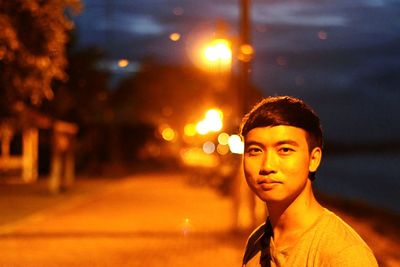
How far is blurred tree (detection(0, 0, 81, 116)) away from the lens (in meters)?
10.3

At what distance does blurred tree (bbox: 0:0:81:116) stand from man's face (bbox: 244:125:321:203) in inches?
310

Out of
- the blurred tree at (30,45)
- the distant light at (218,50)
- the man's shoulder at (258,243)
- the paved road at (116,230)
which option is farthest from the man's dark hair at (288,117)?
the distant light at (218,50)

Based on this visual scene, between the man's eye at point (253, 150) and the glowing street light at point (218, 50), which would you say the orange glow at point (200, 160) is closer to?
the glowing street light at point (218, 50)

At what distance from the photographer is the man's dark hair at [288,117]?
2760 millimetres

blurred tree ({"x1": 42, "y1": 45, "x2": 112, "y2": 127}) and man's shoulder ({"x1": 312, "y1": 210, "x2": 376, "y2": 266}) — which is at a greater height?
blurred tree ({"x1": 42, "y1": 45, "x2": 112, "y2": 127})

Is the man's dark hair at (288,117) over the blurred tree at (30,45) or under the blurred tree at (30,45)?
under

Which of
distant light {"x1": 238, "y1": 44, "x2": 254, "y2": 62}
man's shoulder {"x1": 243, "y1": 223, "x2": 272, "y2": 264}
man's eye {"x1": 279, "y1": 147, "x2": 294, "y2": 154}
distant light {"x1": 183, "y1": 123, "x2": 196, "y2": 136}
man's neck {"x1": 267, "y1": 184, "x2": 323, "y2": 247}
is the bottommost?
man's shoulder {"x1": 243, "y1": 223, "x2": 272, "y2": 264}

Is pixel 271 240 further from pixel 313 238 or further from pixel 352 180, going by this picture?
pixel 352 180

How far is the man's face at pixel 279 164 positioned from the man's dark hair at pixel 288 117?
2cm

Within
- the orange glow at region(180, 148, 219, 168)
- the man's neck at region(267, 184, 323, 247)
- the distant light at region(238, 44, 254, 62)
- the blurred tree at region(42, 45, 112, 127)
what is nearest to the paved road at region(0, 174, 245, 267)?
the blurred tree at region(42, 45, 112, 127)

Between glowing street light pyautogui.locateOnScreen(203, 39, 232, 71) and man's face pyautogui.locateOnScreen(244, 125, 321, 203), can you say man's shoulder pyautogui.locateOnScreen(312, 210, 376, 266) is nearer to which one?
man's face pyautogui.locateOnScreen(244, 125, 321, 203)

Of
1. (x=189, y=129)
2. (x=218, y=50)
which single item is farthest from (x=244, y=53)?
(x=189, y=129)

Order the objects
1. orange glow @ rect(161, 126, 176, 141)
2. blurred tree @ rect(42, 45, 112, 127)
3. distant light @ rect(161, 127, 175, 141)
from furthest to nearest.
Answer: distant light @ rect(161, 127, 175, 141), orange glow @ rect(161, 126, 176, 141), blurred tree @ rect(42, 45, 112, 127)

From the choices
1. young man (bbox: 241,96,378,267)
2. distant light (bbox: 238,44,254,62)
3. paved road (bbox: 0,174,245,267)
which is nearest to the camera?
young man (bbox: 241,96,378,267)
